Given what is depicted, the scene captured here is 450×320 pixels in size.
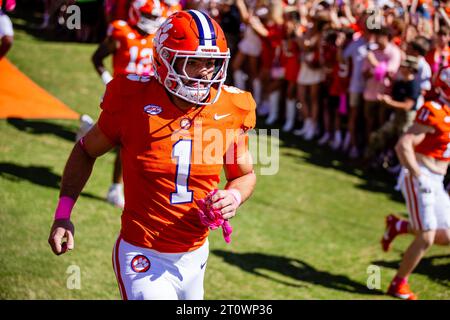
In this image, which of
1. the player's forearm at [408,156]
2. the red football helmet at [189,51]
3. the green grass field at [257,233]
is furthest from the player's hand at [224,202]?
the player's forearm at [408,156]

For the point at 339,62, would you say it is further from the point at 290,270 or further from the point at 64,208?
the point at 64,208

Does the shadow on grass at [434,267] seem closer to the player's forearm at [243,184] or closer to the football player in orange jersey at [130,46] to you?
the football player in orange jersey at [130,46]

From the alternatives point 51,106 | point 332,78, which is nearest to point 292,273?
point 332,78

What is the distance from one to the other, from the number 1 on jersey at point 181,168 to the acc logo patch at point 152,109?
19 cm

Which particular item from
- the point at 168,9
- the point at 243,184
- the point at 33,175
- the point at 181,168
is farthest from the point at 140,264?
the point at 168,9

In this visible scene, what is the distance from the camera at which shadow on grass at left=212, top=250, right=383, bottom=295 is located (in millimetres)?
6496

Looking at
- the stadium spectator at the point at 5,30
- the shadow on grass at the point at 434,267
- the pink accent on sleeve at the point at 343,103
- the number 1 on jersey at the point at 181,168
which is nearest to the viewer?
the number 1 on jersey at the point at 181,168

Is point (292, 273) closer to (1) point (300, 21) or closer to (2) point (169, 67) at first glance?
(2) point (169, 67)

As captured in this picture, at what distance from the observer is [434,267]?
714cm

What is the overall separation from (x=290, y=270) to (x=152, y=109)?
3629 millimetres

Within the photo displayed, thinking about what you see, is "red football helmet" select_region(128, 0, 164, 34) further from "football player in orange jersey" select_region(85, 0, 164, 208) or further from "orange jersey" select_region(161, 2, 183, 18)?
"orange jersey" select_region(161, 2, 183, 18)

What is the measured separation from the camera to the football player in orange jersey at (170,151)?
347 cm

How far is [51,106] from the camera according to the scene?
1095cm

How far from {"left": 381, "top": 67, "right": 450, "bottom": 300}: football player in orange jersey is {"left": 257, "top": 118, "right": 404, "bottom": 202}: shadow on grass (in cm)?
295
